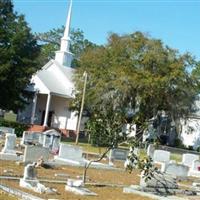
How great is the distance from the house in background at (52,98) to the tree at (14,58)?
7.10 m

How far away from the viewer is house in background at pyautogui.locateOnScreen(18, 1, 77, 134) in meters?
53.4

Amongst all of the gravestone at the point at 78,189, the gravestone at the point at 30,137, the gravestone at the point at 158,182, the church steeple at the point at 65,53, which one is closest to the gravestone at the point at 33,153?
the gravestone at the point at 158,182

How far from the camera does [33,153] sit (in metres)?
22.2

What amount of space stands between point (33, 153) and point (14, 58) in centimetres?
2285

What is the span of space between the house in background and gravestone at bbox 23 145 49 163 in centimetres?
2944

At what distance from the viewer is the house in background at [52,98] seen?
53438mm

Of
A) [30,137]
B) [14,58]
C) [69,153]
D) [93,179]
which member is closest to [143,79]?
[14,58]

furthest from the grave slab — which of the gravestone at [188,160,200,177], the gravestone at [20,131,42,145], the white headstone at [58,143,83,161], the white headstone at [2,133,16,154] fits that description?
the gravestone at [20,131,42,145]

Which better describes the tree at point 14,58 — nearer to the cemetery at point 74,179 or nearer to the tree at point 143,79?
the tree at point 143,79

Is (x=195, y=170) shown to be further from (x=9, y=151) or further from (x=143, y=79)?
(x=143, y=79)

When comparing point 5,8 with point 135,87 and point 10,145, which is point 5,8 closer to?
point 135,87

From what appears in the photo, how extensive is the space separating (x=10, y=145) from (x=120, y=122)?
7.82 m

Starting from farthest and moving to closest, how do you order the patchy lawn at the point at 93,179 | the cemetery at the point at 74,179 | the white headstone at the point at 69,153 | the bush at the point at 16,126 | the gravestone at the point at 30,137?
the bush at the point at 16,126, the gravestone at the point at 30,137, the white headstone at the point at 69,153, the cemetery at the point at 74,179, the patchy lawn at the point at 93,179

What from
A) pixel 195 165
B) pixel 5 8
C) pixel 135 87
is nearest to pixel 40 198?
pixel 195 165
